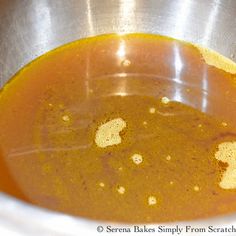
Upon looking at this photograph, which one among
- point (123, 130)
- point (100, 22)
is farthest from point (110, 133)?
point (100, 22)

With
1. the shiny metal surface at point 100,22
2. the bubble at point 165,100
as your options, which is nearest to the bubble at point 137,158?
the bubble at point 165,100

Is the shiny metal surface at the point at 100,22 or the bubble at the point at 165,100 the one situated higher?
the shiny metal surface at the point at 100,22

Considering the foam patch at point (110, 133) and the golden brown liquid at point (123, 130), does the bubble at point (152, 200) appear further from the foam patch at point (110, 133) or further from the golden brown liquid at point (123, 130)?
the foam patch at point (110, 133)

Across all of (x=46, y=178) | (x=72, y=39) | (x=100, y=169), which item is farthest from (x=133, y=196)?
(x=72, y=39)

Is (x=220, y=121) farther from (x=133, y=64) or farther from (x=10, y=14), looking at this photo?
(x=10, y=14)

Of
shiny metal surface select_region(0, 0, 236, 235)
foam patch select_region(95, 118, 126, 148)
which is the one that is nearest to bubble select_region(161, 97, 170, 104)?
foam patch select_region(95, 118, 126, 148)

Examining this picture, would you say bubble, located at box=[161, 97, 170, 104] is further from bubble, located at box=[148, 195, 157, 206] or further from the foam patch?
bubble, located at box=[148, 195, 157, 206]

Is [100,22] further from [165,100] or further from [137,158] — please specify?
[137,158]
